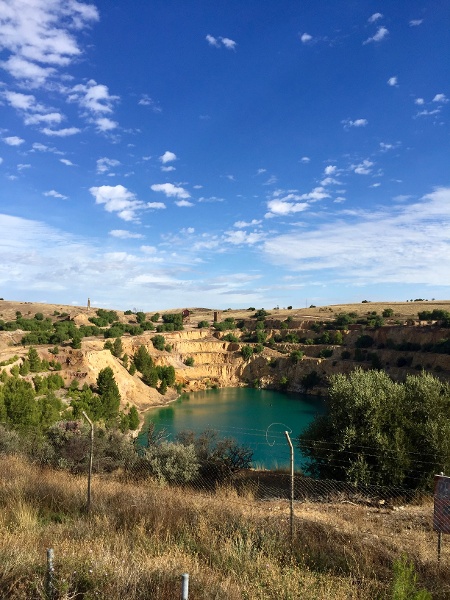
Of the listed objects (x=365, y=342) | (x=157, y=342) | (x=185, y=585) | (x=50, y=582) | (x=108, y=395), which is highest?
(x=185, y=585)

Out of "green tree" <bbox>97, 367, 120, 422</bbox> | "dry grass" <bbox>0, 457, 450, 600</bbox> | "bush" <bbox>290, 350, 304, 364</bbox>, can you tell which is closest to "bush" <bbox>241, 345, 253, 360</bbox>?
"bush" <bbox>290, 350, 304, 364</bbox>

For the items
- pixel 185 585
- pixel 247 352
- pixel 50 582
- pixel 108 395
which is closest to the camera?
pixel 185 585

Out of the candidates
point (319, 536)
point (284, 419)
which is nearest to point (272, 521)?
point (319, 536)

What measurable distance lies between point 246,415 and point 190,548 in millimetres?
43954

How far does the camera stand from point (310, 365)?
225 feet

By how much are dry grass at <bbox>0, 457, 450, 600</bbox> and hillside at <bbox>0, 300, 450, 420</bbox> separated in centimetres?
3927

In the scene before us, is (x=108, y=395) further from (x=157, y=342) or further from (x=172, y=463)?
(x=157, y=342)

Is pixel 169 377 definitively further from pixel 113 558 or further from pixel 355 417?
pixel 113 558

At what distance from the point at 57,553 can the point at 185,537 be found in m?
2.22

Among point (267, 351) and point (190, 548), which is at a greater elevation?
point (190, 548)

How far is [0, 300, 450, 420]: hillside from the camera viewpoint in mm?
53719

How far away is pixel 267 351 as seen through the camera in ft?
247

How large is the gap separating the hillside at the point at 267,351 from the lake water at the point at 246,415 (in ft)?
12.5

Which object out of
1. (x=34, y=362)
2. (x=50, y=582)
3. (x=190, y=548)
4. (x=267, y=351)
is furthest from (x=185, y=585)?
(x=267, y=351)
